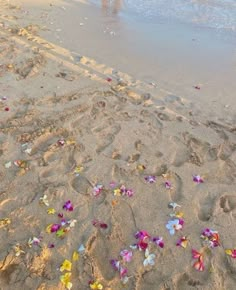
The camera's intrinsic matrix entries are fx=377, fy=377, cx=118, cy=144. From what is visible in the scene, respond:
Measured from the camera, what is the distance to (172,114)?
4.91 meters

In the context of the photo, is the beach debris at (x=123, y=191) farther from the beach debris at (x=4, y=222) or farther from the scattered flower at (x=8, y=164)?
the scattered flower at (x=8, y=164)

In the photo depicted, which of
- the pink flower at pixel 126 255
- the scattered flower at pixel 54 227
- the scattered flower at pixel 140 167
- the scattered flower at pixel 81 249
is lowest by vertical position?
the scattered flower at pixel 54 227

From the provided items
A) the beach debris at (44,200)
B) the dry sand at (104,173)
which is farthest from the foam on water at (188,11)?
the beach debris at (44,200)

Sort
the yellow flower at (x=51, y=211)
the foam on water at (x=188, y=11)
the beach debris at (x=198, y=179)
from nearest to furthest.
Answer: the yellow flower at (x=51, y=211), the beach debris at (x=198, y=179), the foam on water at (x=188, y=11)

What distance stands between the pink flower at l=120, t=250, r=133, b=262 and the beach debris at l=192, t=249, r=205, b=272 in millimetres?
528

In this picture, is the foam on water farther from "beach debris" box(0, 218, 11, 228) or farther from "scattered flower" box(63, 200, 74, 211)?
"beach debris" box(0, 218, 11, 228)

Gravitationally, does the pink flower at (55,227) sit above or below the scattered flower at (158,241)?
below

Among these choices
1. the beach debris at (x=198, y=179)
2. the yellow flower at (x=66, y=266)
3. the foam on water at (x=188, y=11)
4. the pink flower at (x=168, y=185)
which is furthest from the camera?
the foam on water at (x=188, y=11)

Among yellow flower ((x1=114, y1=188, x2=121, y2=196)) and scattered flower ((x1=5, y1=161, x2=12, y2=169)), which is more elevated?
yellow flower ((x1=114, y1=188, x2=121, y2=196))

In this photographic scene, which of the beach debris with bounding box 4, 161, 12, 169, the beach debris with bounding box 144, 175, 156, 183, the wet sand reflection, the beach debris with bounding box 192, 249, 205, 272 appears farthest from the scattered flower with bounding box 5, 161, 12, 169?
the wet sand reflection

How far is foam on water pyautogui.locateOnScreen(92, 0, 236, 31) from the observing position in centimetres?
805

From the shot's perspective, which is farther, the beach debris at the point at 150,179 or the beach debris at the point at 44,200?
the beach debris at the point at 150,179

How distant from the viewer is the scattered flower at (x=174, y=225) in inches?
133

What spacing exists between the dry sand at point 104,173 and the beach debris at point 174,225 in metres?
0.04
